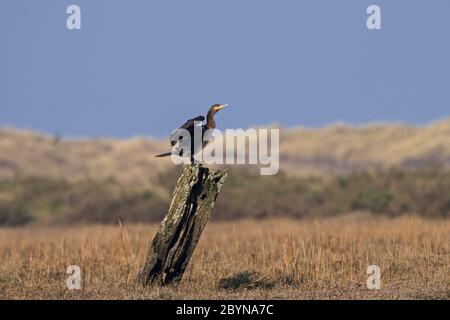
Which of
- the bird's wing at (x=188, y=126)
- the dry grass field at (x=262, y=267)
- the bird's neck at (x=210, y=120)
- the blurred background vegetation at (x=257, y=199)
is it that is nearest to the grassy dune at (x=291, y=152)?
the blurred background vegetation at (x=257, y=199)

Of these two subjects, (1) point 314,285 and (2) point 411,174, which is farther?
(2) point 411,174

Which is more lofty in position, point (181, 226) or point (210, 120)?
point (210, 120)

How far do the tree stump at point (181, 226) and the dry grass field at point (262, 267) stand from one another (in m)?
0.27

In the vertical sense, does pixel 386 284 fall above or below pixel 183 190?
below

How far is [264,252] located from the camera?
55.0ft

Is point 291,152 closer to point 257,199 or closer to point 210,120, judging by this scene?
point 257,199

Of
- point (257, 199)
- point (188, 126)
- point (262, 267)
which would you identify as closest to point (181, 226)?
point (188, 126)

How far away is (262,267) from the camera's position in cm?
1572

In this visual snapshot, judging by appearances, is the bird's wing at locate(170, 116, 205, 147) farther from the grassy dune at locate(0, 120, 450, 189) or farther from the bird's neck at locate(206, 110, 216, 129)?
the grassy dune at locate(0, 120, 450, 189)

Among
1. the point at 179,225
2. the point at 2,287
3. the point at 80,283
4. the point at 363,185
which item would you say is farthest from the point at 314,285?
the point at 363,185

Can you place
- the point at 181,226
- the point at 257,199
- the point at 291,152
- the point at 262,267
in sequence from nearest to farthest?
the point at 181,226 → the point at 262,267 → the point at 257,199 → the point at 291,152

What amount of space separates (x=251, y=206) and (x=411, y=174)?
21.8 feet

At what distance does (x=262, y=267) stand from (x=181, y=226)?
2.51 m

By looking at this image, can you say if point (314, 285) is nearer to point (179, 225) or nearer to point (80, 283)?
point (179, 225)
